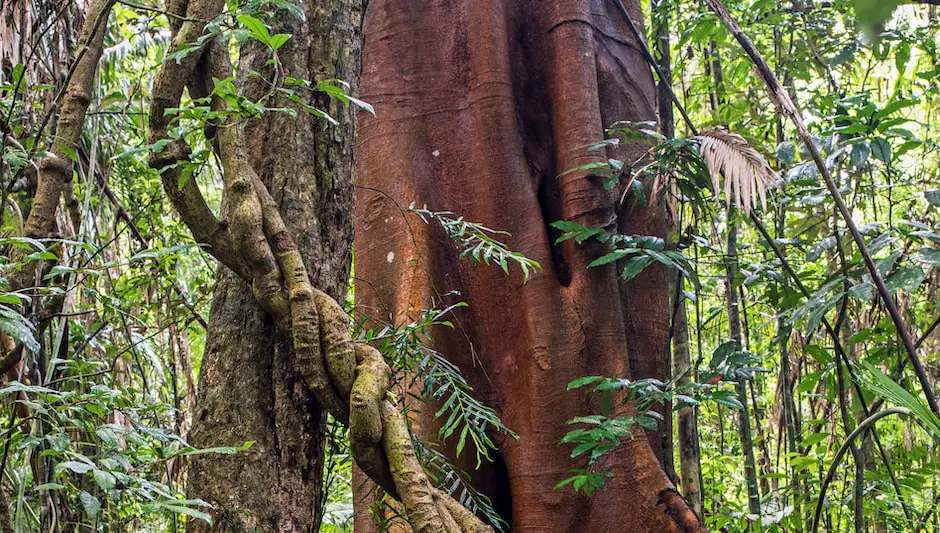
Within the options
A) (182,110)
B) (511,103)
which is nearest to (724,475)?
(511,103)

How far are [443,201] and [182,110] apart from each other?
1563 mm

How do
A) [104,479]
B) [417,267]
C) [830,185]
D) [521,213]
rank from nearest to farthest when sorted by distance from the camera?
1. [104,479]
2. [830,185]
3. [417,267]
4. [521,213]

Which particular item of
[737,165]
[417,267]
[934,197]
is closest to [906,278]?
[934,197]

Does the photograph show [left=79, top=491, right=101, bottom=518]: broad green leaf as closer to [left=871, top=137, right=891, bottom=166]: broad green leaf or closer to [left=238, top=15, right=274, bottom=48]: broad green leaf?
[left=238, top=15, right=274, bottom=48]: broad green leaf

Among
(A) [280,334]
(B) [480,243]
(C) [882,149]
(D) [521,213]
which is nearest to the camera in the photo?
(A) [280,334]

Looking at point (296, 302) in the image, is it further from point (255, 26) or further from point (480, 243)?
point (480, 243)

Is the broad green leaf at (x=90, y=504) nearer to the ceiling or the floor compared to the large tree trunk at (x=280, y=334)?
nearer to the floor

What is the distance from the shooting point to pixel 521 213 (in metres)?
2.62

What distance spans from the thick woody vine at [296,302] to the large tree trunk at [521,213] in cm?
103

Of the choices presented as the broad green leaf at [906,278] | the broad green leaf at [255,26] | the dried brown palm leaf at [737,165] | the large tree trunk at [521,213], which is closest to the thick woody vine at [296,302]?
the broad green leaf at [255,26]

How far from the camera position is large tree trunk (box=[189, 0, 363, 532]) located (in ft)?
4.20

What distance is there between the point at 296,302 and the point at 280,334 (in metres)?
0.09

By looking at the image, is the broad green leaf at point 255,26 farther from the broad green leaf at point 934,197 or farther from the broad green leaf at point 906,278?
the broad green leaf at point 934,197

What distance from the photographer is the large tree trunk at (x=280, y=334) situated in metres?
1.28
